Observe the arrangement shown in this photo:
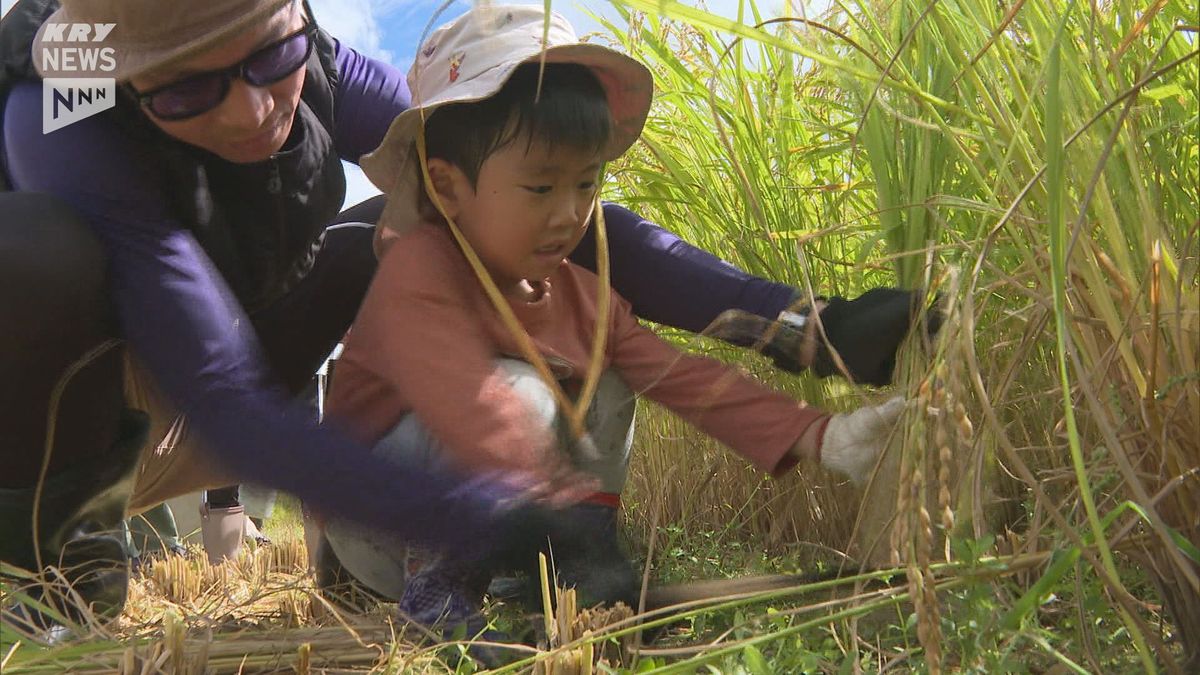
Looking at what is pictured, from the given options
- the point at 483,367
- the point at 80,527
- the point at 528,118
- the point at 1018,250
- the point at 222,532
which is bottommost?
the point at 222,532

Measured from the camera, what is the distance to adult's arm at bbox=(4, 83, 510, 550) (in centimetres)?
88

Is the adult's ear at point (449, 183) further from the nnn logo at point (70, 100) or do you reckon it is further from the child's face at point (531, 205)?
the nnn logo at point (70, 100)

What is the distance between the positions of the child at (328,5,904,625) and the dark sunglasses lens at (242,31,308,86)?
15 centimetres

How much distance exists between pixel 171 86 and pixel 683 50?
3.31 ft

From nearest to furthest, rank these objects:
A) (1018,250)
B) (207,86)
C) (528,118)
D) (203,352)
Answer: (1018,250)
(203,352)
(207,86)
(528,118)

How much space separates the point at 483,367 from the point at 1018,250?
21.9 inches

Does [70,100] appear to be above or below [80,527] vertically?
above

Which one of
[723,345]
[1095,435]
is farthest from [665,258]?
[1095,435]

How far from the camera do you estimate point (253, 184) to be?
50.9 inches

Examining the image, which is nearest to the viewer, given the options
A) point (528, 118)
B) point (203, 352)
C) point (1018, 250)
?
point (1018, 250)

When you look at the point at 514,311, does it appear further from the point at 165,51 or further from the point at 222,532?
the point at 222,532

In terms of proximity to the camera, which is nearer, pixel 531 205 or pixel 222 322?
pixel 222 322

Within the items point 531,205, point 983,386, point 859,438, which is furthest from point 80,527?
point 983,386

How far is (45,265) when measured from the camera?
1125 mm
